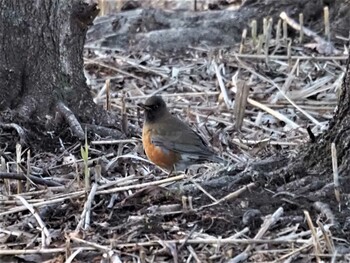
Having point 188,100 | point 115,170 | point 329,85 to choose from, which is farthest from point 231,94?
point 115,170

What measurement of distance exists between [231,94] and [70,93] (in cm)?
219

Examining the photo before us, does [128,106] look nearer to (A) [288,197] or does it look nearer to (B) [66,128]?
(B) [66,128]

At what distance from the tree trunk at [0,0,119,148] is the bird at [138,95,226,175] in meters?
0.58

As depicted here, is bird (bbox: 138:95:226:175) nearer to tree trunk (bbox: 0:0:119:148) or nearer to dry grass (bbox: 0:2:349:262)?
dry grass (bbox: 0:2:349:262)

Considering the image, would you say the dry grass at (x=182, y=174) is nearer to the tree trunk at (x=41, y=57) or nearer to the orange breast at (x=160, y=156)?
the orange breast at (x=160, y=156)

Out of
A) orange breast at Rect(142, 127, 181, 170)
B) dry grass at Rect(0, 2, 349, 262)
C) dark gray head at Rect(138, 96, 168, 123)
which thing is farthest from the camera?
dark gray head at Rect(138, 96, 168, 123)

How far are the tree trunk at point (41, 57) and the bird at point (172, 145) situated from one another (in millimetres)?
577

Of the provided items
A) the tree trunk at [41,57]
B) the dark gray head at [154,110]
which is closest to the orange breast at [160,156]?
the dark gray head at [154,110]

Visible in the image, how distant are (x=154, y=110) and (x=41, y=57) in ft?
2.92

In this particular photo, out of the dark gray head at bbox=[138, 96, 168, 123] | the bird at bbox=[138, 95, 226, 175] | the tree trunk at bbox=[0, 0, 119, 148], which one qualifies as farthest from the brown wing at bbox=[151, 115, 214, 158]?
the tree trunk at bbox=[0, 0, 119, 148]

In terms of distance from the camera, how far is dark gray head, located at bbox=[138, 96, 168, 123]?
20.9 ft

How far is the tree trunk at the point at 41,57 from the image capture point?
6406mm

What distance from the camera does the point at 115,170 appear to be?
593 cm

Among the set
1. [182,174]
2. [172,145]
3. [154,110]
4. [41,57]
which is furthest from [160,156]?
[41,57]
